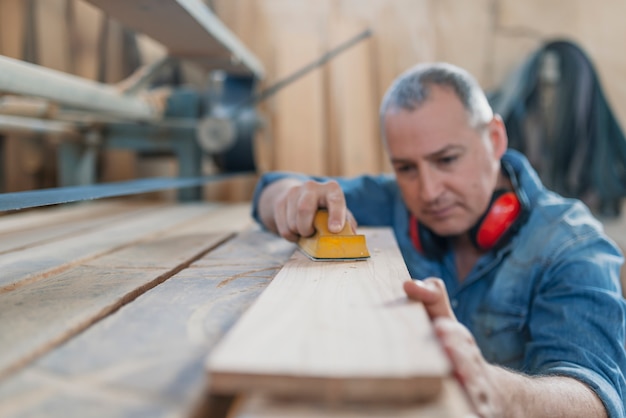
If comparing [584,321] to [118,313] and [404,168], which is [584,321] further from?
[118,313]

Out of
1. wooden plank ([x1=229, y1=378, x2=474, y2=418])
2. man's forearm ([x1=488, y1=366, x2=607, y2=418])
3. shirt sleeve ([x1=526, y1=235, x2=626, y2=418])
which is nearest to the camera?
wooden plank ([x1=229, y1=378, x2=474, y2=418])

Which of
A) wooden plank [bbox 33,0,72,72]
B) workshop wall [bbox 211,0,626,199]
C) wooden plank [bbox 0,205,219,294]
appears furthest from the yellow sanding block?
wooden plank [bbox 33,0,72,72]

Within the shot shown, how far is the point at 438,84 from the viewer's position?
1394 mm

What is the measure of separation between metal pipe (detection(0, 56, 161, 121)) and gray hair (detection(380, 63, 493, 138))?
3.02ft

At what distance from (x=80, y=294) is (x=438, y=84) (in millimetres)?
1021

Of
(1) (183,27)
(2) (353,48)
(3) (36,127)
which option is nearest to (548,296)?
(1) (183,27)

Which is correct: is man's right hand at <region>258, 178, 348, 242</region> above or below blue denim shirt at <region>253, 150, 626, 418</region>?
above

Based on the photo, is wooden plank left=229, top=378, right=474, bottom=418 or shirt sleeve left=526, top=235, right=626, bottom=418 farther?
shirt sleeve left=526, top=235, right=626, bottom=418

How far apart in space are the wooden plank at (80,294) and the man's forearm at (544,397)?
1.68ft

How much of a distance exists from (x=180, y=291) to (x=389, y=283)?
0.29 meters

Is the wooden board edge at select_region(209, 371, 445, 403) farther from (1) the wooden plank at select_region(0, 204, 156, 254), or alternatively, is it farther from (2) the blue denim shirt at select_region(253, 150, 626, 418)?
(1) the wooden plank at select_region(0, 204, 156, 254)

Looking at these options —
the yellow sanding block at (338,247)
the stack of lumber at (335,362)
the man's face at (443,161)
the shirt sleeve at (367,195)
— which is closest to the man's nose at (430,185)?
the man's face at (443,161)

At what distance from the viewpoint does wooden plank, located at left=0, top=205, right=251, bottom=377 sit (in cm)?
55

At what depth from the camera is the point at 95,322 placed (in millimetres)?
612
